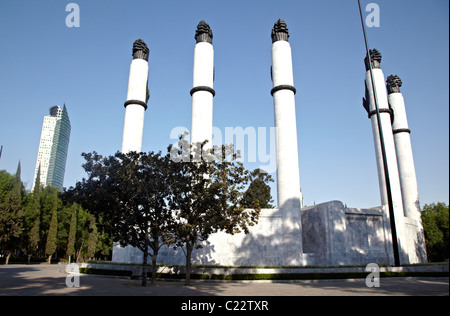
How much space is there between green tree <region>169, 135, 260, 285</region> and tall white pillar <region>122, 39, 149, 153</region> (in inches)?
635

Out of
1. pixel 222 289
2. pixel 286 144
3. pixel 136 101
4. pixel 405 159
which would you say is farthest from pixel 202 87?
pixel 405 159

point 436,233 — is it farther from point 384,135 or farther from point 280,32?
point 280,32

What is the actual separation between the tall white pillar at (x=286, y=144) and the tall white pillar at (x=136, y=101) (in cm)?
1580

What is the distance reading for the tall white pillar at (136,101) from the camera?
37.4 m

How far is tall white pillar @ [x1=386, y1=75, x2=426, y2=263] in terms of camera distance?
41.2 meters

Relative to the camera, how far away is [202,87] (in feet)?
117

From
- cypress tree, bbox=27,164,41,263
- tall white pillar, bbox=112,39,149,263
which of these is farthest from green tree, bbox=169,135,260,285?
cypress tree, bbox=27,164,41,263

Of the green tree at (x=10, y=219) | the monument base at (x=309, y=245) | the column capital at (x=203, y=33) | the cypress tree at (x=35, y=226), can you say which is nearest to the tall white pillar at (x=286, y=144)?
the monument base at (x=309, y=245)

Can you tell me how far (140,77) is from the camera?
129 ft

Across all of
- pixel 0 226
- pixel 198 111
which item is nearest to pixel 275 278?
pixel 198 111

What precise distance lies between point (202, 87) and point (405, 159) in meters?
30.8

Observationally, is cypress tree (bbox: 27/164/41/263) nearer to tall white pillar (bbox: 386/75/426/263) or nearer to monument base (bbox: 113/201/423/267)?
monument base (bbox: 113/201/423/267)

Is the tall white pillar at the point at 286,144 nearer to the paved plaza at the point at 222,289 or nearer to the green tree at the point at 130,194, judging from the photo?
the paved plaza at the point at 222,289
